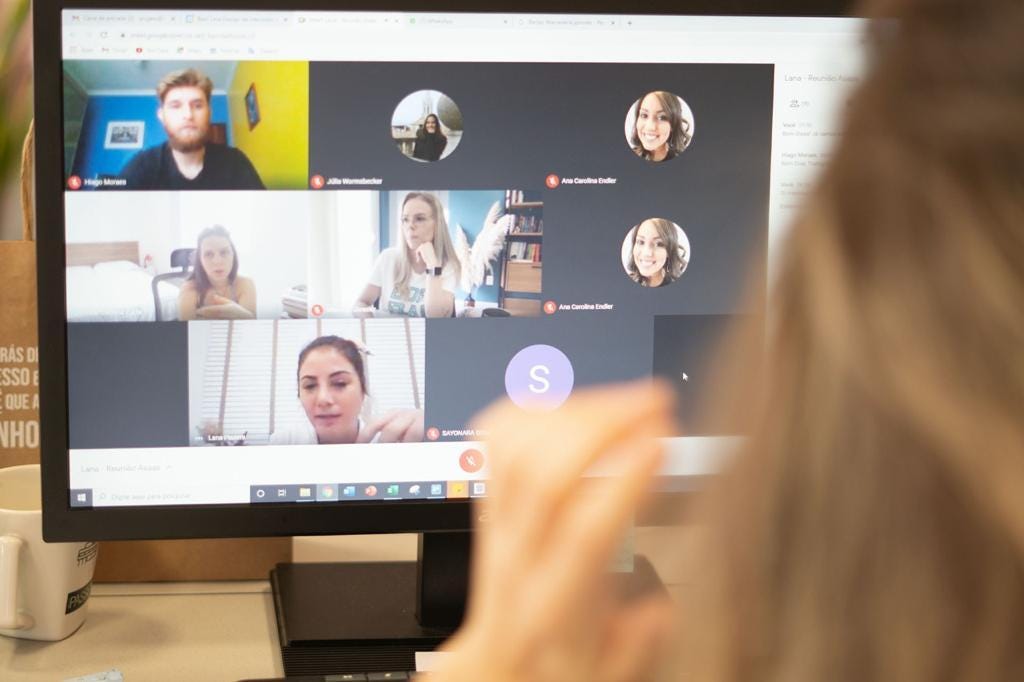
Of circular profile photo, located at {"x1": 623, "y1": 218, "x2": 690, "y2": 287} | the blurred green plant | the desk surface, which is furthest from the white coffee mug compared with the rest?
the blurred green plant

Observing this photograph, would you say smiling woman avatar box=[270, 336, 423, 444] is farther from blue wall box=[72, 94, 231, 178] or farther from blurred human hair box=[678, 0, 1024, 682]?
blurred human hair box=[678, 0, 1024, 682]

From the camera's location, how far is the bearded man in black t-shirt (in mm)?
820

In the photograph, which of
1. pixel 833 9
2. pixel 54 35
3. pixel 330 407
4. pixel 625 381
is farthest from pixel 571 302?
pixel 54 35

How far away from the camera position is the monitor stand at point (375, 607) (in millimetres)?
869

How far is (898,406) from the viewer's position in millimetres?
279

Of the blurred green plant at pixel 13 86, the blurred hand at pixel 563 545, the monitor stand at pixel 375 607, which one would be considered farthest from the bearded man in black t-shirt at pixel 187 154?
the blurred green plant at pixel 13 86

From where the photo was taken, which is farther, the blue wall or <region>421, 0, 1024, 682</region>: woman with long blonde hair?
the blue wall

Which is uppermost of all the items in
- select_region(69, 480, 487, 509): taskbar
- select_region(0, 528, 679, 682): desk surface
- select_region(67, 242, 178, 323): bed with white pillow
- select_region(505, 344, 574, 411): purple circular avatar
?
select_region(67, 242, 178, 323): bed with white pillow

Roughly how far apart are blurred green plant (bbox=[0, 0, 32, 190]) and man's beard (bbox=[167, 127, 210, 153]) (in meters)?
1.12

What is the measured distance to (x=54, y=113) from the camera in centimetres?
81

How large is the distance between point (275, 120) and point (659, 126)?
0.96ft

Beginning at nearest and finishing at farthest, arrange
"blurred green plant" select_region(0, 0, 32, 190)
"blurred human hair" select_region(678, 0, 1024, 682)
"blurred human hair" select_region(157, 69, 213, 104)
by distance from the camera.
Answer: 1. "blurred human hair" select_region(678, 0, 1024, 682)
2. "blurred human hair" select_region(157, 69, 213, 104)
3. "blurred green plant" select_region(0, 0, 32, 190)

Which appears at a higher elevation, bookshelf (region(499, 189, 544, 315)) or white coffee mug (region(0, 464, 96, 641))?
bookshelf (region(499, 189, 544, 315))

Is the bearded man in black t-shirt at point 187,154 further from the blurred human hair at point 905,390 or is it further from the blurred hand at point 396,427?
the blurred human hair at point 905,390
